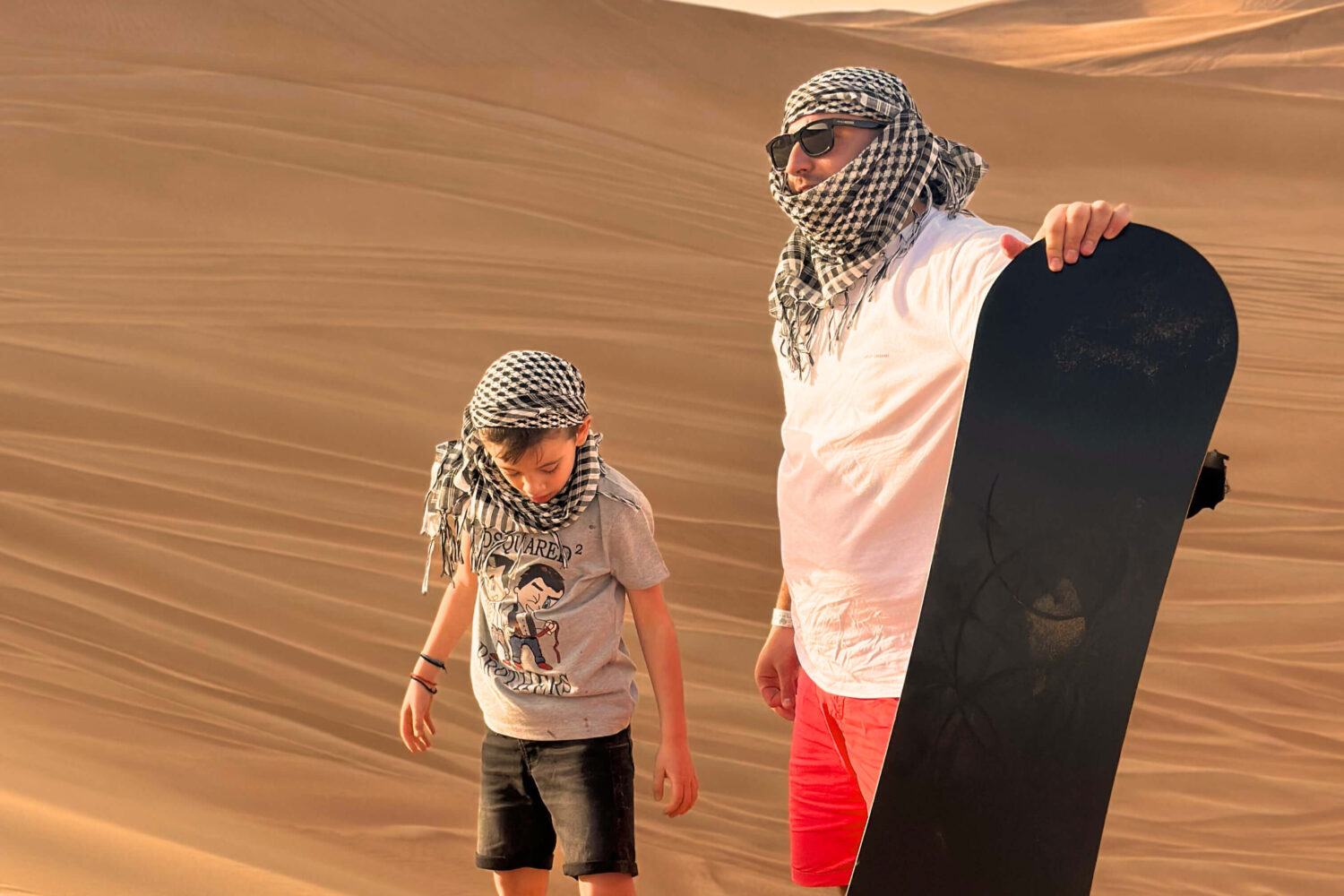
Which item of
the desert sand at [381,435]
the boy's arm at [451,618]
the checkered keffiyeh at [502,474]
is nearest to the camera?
the checkered keffiyeh at [502,474]

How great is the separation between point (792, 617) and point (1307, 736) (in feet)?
10.9

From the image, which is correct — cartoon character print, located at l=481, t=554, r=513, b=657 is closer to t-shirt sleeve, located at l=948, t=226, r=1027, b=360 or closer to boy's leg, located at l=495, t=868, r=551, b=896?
boy's leg, located at l=495, t=868, r=551, b=896

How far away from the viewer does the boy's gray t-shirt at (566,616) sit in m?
2.59

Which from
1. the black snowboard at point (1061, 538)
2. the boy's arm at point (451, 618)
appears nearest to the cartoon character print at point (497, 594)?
the boy's arm at point (451, 618)

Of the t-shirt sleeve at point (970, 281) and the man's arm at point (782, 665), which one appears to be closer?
the t-shirt sleeve at point (970, 281)

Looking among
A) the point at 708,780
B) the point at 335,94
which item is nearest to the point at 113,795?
the point at 708,780

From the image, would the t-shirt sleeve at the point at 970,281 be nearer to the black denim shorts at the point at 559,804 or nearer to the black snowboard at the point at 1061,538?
Result: the black snowboard at the point at 1061,538

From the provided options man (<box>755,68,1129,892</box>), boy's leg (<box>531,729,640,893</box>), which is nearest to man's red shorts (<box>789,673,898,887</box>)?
man (<box>755,68,1129,892</box>)

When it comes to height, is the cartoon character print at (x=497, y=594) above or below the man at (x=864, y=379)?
below

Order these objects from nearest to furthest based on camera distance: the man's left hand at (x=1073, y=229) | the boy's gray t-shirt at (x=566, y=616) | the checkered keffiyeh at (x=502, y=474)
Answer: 1. the man's left hand at (x=1073, y=229)
2. the checkered keffiyeh at (x=502, y=474)
3. the boy's gray t-shirt at (x=566, y=616)

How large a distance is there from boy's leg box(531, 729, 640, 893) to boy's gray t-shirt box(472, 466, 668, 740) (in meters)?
0.03

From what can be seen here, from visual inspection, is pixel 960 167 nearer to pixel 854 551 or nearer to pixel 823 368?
pixel 823 368

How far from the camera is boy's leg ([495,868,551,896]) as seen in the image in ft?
8.74

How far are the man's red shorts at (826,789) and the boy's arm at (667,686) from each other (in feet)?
0.81
